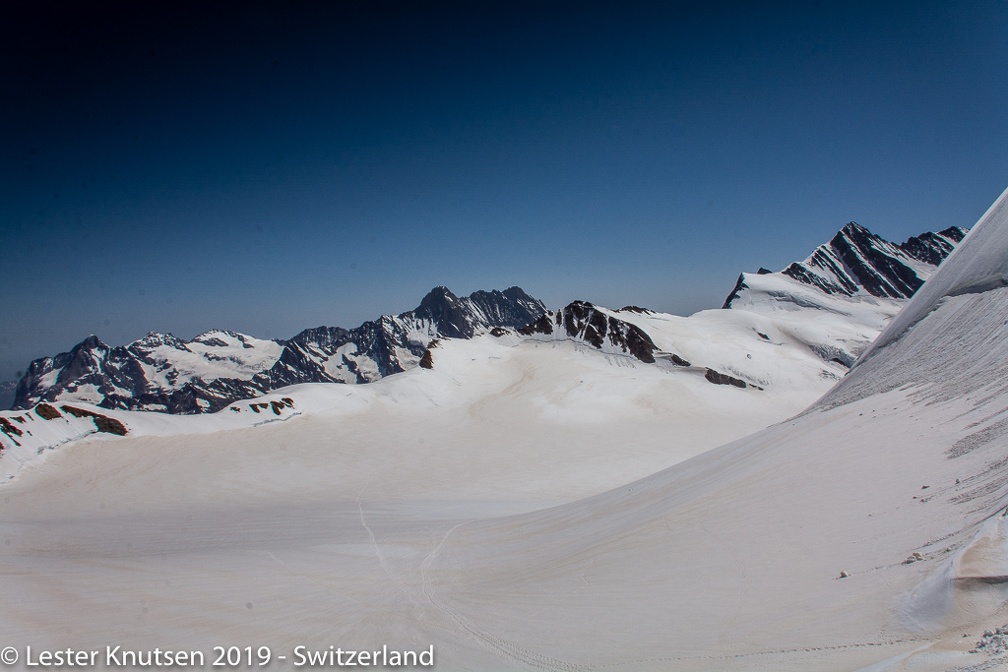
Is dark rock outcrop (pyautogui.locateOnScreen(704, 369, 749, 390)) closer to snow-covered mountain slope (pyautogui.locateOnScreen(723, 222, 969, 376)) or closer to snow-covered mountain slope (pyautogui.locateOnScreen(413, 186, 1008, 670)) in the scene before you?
snow-covered mountain slope (pyautogui.locateOnScreen(723, 222, 969, 376))

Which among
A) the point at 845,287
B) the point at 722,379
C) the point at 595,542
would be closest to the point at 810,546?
the point at 595,542

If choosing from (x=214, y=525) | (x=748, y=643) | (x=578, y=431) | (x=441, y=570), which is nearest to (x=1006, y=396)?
(x=748, y=643)

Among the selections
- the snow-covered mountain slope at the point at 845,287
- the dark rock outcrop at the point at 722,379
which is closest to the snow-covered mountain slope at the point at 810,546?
the dark rock outcrop at the point at 722,379

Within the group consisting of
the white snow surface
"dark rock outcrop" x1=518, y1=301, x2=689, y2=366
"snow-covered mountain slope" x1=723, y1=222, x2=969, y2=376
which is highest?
"snow-covered mountain slope" x1=723, y1=222, x2=969, y2=376

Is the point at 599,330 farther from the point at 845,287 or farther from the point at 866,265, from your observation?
the point at 866,265

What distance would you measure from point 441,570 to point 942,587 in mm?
10087

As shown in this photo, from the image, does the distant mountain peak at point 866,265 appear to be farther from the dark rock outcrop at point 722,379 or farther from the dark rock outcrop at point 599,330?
the dark rock outcrop at point 722,379

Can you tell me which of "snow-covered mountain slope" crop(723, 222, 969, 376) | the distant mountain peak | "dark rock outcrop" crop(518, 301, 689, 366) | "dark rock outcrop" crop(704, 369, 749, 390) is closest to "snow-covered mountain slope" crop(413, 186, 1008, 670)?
"dark rock outcrop" crop(704, 369, 749, 390)

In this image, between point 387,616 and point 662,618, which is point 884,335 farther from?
point 387,616

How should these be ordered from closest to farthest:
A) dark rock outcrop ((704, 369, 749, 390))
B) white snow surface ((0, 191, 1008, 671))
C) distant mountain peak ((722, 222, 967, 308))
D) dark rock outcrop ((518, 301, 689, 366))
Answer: white snow surface ((0, 191, 1008, 671)) → dark rock outcrop ((704, 369, 749, 390)) → dark rock outcrop ((518, 301, 689, 366)) → distant mountain peak ((722, 222, 967, 308))

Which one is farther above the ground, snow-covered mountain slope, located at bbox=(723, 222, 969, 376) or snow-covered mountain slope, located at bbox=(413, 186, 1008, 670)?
snow-covered mountain slope, located at bbox=(723, 222, 969, 376)

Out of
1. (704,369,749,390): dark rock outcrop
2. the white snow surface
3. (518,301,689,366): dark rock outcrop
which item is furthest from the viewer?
(518,301,689,366): dark rock outcrop

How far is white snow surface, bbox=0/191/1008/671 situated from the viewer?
573 cm

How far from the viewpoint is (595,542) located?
35.8ft
